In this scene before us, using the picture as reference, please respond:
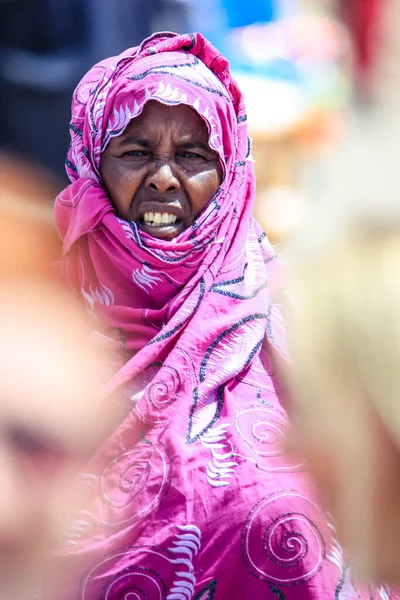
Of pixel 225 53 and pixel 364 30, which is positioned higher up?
pixel 225 53

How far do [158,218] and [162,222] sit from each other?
0.6 inches

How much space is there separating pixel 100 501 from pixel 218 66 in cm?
119

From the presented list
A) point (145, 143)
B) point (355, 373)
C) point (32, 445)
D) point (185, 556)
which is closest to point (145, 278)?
point (145, 143)

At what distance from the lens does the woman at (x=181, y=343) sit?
1690mm

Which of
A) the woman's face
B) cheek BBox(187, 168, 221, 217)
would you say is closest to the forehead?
the woman's face

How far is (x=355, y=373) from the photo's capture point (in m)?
0.88

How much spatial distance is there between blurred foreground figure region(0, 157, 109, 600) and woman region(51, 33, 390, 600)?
0.06 m

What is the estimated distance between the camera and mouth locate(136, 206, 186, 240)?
208 cm

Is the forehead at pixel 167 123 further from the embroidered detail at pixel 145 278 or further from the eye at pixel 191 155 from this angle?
the embroidered detail at pixel 145 278

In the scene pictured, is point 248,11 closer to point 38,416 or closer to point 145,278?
point 145,278

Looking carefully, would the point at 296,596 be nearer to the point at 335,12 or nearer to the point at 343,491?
the point at 343,491

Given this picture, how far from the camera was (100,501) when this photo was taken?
178 cm

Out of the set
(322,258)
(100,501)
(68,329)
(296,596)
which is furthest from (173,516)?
(322,258)

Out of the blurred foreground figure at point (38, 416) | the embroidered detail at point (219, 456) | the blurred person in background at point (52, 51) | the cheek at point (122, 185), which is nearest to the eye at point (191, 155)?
the cheek at point (122, 185)
